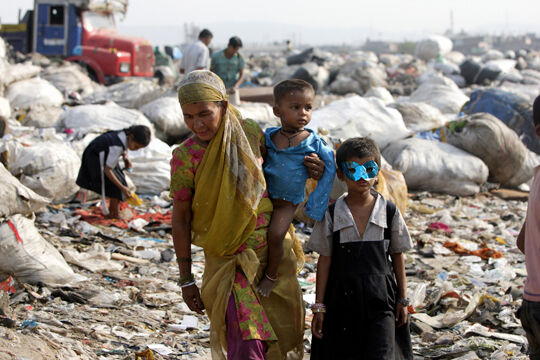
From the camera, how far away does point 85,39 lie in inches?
509

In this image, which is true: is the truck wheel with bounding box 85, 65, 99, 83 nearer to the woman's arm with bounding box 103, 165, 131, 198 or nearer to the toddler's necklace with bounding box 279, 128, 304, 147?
the woman's arm with bounding box 103, 165, 131, 198

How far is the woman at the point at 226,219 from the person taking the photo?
6.73 ft

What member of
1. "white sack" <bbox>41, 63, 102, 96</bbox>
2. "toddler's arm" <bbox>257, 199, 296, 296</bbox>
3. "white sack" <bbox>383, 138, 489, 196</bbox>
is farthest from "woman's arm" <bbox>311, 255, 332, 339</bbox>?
"white sack" <bbox>41, 63, 102, 96</bbox>

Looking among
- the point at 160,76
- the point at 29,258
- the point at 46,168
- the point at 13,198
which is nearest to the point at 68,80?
the point at 160,76

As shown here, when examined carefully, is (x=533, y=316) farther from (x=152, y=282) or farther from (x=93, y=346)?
(x=152, y=282)

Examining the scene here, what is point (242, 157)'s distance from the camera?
209 cm

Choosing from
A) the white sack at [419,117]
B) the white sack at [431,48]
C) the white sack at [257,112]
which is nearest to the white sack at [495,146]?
the white sack at [419,117]

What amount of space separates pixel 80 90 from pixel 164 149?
16.8 feet

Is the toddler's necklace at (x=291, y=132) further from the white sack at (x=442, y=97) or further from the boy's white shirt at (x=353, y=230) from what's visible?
the white sack at (x=442, y=97)

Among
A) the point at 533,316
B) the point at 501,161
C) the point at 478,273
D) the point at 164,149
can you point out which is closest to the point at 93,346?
the point at 533,316

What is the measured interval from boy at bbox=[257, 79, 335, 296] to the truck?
10887 mm

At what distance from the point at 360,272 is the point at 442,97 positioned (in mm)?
7867

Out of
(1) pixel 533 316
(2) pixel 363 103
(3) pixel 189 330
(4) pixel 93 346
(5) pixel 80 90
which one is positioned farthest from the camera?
(5) pixel 80 90

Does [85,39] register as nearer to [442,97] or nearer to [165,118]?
[165,118]
